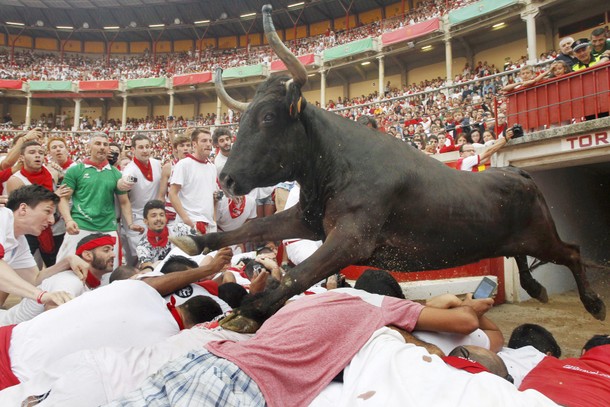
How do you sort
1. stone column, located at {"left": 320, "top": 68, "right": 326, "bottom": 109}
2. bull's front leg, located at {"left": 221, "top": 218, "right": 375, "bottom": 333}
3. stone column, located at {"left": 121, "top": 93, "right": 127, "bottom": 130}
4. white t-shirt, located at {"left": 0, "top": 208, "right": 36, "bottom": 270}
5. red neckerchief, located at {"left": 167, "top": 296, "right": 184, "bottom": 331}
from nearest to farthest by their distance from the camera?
1. bull's front leg, located at {"left": 221, "top": 218, "right": 375, "bottom": 333}
2. red neckerchief, located at {"left": 167, "top": 296, "right": 184, "bottom": 331}
3. white t-shirt, located at {"left": 0, "top": 208, "right": 36, "bottom": 270}
4. stone column, located at {"left": 320, "top": 68, "right": 326, "bottom": 109}
5. stone column, located at {"left": 121, "top": 93, "right": 127, "bottom": 130}

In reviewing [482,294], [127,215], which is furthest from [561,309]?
[127,215]

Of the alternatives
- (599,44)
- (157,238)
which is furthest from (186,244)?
(599,44)

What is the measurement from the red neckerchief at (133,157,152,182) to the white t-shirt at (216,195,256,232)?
1.04 m

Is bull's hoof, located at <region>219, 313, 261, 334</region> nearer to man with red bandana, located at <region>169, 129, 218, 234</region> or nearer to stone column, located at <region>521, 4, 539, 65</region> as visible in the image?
man with red bandana, located at <region>169, 129, 218, 234</region>

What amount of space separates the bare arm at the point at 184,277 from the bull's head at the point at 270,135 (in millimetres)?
858

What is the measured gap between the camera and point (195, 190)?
20.7ft

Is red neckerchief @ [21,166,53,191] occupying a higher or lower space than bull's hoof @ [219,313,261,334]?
higher

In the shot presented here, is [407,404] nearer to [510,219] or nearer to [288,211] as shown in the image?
[288,211]

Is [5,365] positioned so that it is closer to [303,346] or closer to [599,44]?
[303,346]

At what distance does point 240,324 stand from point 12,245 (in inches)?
122

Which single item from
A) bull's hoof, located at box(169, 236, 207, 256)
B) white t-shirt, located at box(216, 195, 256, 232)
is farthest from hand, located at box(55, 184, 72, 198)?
bull's hoof, located at box(169, 236, 207, 256)

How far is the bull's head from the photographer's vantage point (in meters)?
2.88

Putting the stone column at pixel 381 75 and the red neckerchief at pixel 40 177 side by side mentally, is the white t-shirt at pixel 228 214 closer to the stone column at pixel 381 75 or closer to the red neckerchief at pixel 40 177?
the red neckerchief at pixel 40 177

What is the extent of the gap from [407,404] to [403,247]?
4.53 ft
